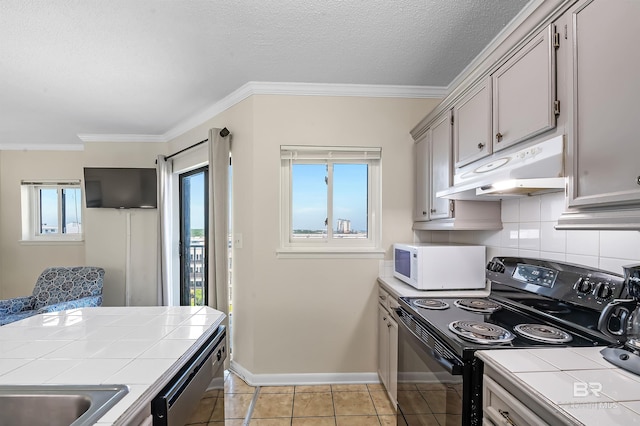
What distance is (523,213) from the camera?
5.71ft

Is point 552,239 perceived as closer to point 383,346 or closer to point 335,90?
point 383,346

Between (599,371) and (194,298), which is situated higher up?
(599,371)

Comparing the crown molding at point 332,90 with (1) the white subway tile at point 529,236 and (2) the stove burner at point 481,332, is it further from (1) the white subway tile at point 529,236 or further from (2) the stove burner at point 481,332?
(2) the stove burner at point 481,332

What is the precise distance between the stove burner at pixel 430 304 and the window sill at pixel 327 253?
2.56 ft

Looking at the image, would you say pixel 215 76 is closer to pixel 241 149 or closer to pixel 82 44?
pixel 241 149

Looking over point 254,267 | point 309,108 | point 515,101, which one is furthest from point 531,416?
point 309,108

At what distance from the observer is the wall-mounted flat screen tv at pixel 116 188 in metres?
3.77

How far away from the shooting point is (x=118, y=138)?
12.7ft

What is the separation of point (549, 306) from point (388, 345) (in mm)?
1089

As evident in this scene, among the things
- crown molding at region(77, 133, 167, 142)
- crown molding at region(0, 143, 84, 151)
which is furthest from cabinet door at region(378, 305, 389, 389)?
crown molding at region(0, 143, 84, 151)

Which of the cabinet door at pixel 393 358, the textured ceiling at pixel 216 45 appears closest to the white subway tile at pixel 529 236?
the cabinet door at pixel 393 358

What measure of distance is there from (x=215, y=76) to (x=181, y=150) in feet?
4.30

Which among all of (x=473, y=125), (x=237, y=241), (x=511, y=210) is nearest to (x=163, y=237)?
(x=237, y=241)

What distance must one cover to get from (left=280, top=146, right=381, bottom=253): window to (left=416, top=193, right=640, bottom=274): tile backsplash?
0.86 meters
